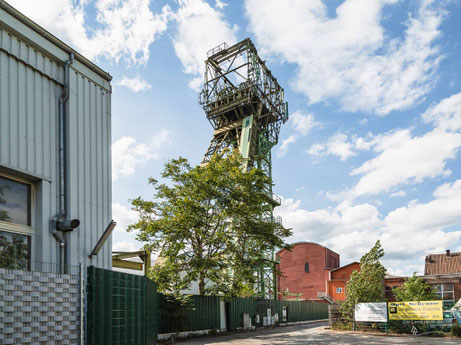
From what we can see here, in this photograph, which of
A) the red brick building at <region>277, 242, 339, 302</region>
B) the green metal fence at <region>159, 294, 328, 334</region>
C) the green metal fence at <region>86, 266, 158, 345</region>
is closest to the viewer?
the green metal fence at <region>86, 266, 158, 345</region>

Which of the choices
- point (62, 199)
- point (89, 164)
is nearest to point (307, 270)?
point (89, 164)

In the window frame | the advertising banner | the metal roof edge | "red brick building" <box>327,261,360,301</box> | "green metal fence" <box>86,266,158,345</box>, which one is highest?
Result: the metal roof edge

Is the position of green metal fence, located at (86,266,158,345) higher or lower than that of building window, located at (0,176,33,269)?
lower

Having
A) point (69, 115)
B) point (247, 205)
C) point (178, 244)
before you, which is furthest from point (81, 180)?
point (247, 205)

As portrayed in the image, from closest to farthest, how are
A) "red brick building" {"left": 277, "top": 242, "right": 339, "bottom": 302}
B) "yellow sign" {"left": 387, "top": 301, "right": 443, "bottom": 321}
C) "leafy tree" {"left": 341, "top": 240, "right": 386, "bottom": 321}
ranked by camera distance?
1. "yellow sign" {"left": 387, "top": 301, "right": 443, "bottom": 321}
2. "leafy tree" {"left": 341, "top": 240, "right": 386, "bottom": 321}
3. "red brick building" {"left": 277, "top": 242, "right": 339, "bottom": 302}

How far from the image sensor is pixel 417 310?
22.6 m

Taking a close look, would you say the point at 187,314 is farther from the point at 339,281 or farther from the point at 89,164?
the point at 339,281

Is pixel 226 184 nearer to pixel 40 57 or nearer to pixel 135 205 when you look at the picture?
pixel 135 205

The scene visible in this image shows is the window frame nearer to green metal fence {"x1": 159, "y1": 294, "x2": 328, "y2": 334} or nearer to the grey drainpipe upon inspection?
the grey drainpipe

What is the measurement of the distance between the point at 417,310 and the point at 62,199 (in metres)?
19.7

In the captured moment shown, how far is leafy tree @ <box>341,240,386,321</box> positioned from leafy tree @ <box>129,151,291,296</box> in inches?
197

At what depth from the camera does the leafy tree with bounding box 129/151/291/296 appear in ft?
76.0

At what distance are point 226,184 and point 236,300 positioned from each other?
9.32m

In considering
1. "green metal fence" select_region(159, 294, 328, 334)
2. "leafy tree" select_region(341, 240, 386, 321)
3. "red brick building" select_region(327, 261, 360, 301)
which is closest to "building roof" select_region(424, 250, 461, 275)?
"red brick building" select_region(327, 261, 360, 301)
